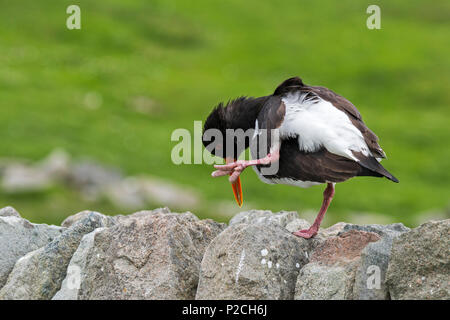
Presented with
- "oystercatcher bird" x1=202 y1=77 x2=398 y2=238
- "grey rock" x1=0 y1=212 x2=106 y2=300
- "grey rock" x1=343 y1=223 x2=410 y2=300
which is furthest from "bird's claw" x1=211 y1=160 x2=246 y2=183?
"grey rock" x1=0 y1=212 x2=106 y2=300

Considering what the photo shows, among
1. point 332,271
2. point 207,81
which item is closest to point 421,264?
point 332,271

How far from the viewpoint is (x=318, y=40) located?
197ft

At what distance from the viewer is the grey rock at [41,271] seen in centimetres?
814

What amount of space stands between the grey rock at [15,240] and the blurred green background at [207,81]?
15142 mm

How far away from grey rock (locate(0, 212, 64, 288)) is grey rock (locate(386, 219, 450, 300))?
14.4ft

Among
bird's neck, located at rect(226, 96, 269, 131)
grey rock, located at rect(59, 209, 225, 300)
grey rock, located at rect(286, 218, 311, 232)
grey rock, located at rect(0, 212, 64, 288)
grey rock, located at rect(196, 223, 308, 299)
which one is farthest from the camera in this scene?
grey rock, located at rect(286, 218, 311, 232)

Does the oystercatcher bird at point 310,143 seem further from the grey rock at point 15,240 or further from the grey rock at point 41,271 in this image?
the grey rock at point 15,240

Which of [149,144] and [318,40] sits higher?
[318,40]

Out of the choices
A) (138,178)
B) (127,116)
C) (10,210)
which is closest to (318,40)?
(127,116)

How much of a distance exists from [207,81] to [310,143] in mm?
42408

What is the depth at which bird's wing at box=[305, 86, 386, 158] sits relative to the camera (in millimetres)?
8125

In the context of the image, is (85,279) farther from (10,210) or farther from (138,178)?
(138,178)

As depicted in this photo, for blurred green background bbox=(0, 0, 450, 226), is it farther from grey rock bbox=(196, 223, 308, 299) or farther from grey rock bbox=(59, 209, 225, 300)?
grey rock bbox=(196, 223, 308, 299)
